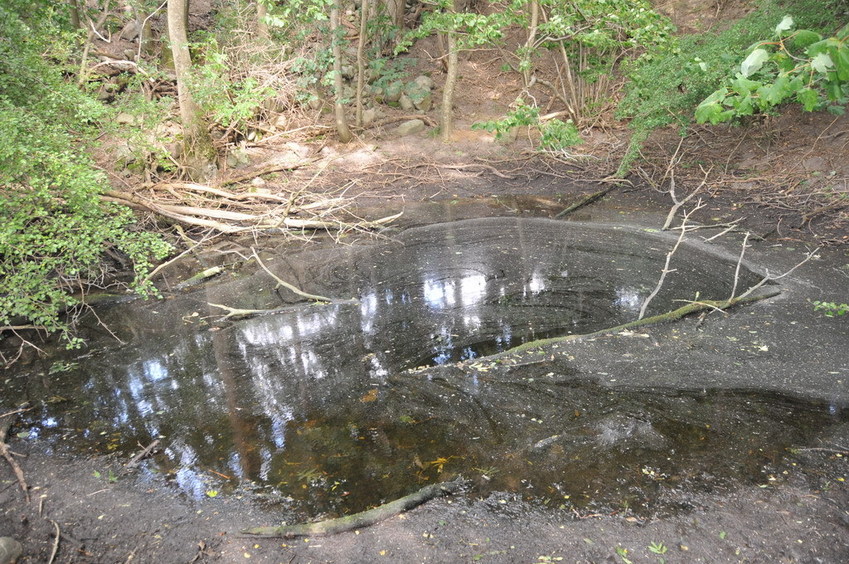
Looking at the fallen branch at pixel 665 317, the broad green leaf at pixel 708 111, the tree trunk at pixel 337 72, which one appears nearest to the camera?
the broad green leaf at pixel 708 111

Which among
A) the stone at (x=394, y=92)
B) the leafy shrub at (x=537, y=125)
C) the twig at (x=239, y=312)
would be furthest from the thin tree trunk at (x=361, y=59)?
the twig at (x=239, y=312)

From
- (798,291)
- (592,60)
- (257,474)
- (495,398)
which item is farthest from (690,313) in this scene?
(592,60)

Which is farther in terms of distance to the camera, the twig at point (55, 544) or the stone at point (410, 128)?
the stone at point (410, 128)

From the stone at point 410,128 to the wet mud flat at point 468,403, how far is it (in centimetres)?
832

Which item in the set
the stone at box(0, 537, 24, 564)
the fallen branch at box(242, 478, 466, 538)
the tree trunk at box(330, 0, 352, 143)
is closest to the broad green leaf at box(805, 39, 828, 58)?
the fallen branch at box(242, 478, 466, 538)

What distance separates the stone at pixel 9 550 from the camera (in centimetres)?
365

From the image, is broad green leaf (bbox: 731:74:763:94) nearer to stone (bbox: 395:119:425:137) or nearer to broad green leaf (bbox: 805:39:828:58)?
broad green leaf (bbox: 805:39:828:58)

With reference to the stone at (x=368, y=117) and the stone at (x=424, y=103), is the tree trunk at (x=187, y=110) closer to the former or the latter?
the stone at (x=368, y=117)

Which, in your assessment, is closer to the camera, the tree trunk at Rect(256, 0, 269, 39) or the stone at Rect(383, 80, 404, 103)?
the tree trunk at Rect(256, 0, 269, 39)

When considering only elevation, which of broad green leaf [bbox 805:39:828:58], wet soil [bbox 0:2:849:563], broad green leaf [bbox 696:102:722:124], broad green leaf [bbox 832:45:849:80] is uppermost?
broad green leaf [bbox 805:39:828:58]

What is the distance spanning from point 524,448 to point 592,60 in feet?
44.0

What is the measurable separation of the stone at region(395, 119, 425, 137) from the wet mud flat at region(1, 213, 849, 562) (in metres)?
8.32

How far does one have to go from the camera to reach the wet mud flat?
13.6 feet

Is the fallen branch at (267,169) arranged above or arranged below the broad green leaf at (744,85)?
below
